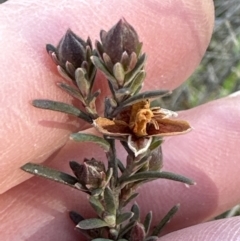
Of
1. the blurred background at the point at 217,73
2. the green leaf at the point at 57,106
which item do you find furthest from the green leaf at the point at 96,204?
the blurred background at the point at 217,73

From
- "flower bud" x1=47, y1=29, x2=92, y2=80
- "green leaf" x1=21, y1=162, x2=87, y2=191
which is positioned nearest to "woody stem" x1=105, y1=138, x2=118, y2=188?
"green leaf" x1=21, y1=162, x2=87, y2=191

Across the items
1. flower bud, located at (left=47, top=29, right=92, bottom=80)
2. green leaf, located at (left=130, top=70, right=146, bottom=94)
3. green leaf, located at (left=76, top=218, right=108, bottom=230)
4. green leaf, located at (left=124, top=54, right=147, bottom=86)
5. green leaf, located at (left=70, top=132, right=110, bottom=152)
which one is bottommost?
green leaf, located at (left=76, top=218, right=108, bottom=230)

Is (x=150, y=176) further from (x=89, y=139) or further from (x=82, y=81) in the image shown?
(x=82, y=81)

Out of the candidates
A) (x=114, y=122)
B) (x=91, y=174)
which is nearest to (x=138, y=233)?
(x=91, y=174)

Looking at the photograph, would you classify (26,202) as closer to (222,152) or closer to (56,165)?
(56,165)

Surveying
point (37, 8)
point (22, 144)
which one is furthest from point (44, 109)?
point (37, 8)

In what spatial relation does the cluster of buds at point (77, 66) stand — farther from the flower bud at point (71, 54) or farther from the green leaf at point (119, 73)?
the green leaf at point (119, 73)

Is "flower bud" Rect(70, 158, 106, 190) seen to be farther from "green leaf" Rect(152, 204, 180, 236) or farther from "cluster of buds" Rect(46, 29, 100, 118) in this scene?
"green leaf" Rect(152, 204, 180, 236)

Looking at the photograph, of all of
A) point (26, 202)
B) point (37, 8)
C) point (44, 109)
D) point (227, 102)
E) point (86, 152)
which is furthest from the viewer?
point (227, 102)
